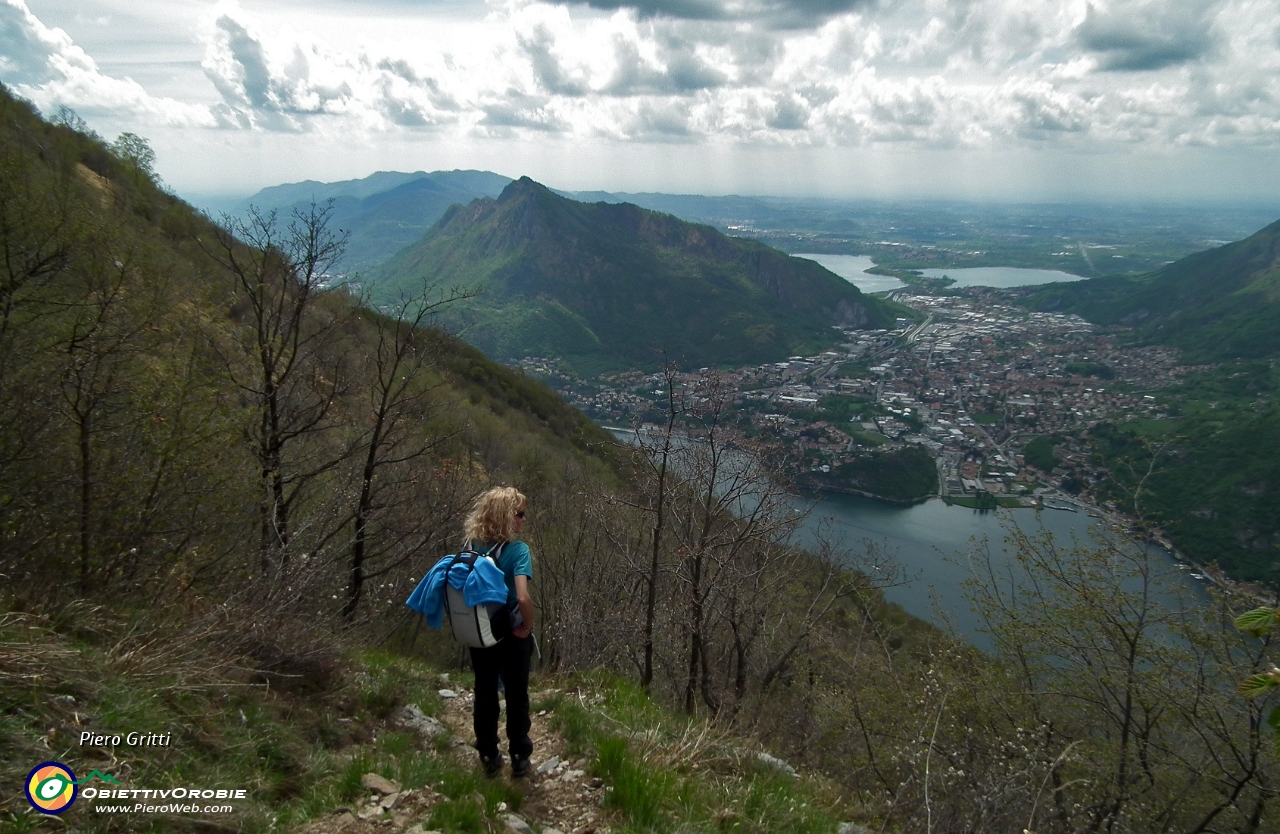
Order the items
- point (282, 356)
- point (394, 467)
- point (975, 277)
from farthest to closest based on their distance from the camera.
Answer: point (975, 277), point (394, 467), point (282, 356)

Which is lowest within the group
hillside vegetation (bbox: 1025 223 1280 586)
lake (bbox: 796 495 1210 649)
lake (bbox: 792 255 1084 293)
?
lake (bbox: 796 495 1210 649)

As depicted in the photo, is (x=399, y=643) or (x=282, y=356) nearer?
(x=282, y=356)

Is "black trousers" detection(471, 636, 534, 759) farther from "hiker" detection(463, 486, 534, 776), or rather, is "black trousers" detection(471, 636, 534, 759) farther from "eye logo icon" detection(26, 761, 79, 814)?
"eye logo icon" detection(26, 761, 79, 814)

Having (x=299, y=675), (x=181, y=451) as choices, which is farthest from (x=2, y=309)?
(x=299, y=675)

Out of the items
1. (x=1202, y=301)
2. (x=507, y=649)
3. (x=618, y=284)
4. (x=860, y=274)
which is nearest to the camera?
(x=507, y=649)

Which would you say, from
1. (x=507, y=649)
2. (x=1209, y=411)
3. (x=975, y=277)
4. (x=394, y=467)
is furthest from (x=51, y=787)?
(x=975, y=277)

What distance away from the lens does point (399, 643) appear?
10828mm

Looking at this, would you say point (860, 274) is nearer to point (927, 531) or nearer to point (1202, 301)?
point (1202, 301)

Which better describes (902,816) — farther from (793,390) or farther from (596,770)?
(793,390)

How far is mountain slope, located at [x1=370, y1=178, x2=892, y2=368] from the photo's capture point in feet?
391

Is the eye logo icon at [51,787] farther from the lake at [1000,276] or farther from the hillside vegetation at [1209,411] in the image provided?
the lake at [1000,276]

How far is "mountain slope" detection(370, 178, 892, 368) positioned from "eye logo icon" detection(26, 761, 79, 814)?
98.2 metres

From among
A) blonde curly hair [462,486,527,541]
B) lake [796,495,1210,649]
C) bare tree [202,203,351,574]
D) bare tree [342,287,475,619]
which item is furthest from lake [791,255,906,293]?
blonde curly hair [462,486,527,541]

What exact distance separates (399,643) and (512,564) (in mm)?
8111
